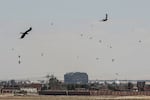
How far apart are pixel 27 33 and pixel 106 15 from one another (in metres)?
4.42

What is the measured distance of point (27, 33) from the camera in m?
27.5

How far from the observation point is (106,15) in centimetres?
2886
